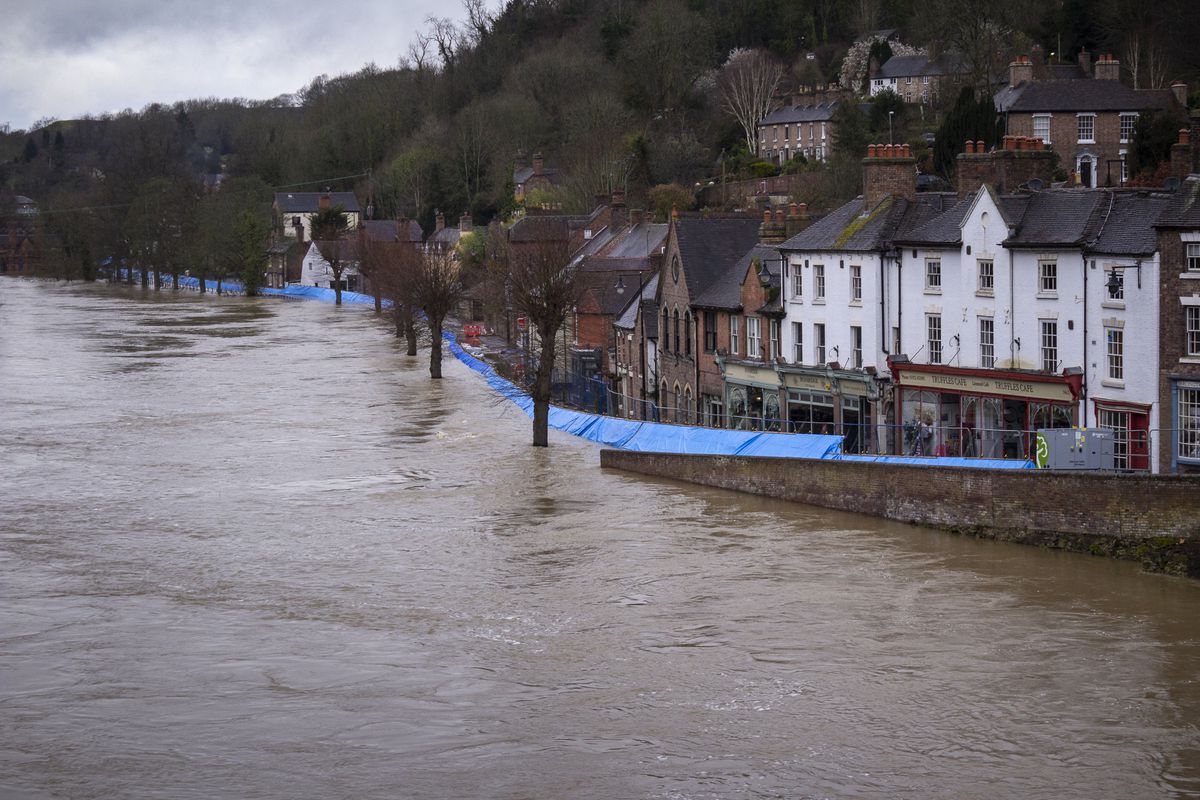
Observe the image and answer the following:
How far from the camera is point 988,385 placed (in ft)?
133

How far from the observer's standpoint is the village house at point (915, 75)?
99.2 meters

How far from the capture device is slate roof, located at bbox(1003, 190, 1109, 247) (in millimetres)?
37875

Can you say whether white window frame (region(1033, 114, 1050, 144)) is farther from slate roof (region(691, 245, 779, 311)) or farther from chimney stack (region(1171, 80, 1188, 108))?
slate roof (region(691, 245, 779, 311))

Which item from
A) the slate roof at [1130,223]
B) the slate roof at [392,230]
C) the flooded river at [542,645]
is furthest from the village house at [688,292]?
the slate roof at [392,230]

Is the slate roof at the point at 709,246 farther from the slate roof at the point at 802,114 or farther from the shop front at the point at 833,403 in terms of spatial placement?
the slate roof at the point at 802,114

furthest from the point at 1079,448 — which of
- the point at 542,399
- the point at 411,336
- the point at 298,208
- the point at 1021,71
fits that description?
the point at 298,208

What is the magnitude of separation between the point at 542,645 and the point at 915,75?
279 ft

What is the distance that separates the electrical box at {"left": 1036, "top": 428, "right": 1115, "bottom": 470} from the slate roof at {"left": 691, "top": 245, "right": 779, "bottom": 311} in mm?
17140

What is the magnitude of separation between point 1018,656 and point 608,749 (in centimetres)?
831

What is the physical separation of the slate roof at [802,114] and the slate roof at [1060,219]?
65050mm

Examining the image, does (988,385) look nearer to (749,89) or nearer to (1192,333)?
(1192,333)

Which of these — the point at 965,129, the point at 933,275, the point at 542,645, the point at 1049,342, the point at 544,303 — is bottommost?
the point at 542,645

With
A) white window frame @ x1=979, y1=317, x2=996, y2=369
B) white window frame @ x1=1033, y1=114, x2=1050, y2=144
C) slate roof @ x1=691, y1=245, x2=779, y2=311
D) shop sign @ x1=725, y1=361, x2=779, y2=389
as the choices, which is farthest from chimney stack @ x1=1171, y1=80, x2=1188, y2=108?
white window frame @ x1=979, y1=317, x2=996, y2=369

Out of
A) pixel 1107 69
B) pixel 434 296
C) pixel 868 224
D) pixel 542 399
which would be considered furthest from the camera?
pixel 1107 69
